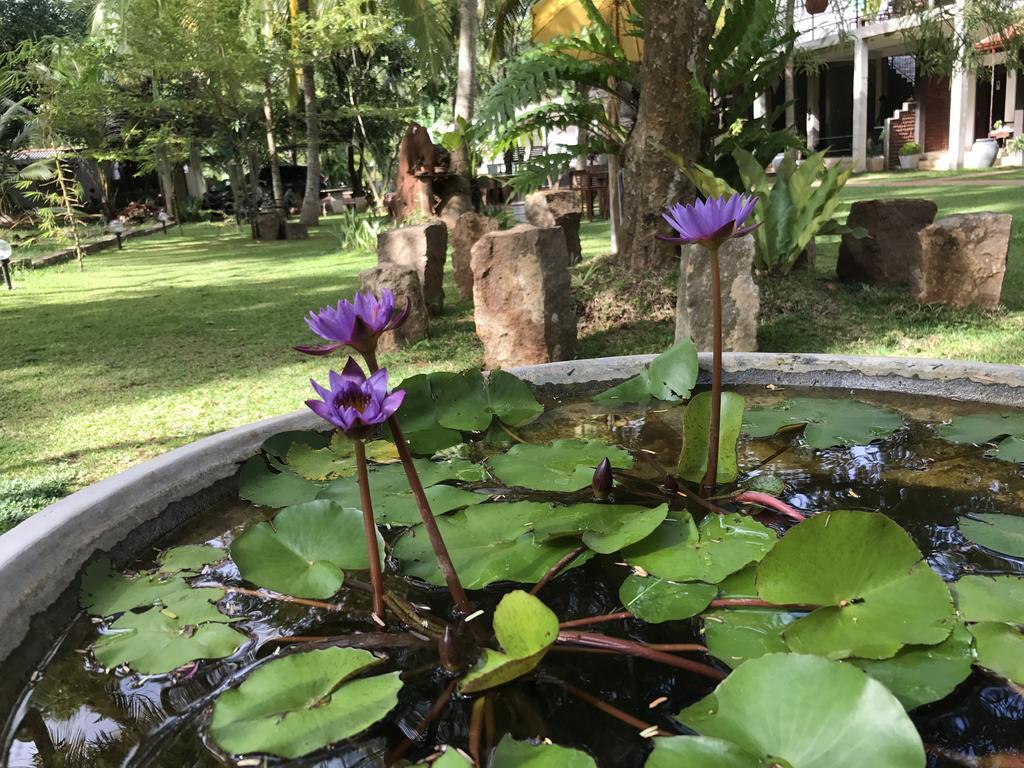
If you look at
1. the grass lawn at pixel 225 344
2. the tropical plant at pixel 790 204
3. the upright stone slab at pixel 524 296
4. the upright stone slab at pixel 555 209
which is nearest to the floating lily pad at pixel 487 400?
the grass lawn at pixel 225 344

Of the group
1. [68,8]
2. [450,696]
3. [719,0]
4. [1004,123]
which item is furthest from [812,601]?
[68,8]

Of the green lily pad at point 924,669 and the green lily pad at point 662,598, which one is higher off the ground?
the green lily pad at point 662,598

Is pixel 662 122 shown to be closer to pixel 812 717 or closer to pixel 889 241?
pixel 889 241

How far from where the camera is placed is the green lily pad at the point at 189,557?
4.22 ft

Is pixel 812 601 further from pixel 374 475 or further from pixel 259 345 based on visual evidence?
pixel 259 345

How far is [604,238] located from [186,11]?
286 inches

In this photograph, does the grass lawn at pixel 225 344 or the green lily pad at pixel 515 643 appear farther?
the grass lawn at pixel 225 344

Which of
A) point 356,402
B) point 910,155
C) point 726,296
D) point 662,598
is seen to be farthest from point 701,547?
point 910,155

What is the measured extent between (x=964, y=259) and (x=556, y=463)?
3395 mm

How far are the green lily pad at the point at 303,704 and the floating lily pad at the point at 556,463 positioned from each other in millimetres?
539

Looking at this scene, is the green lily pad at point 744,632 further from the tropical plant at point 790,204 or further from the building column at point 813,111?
the building column at point 813,111

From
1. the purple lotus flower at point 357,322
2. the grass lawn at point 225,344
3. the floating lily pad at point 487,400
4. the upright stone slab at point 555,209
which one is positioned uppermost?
the upright stone slab at point 555,209

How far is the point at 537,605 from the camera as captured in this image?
93 cm

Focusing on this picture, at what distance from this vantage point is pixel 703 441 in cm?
146
